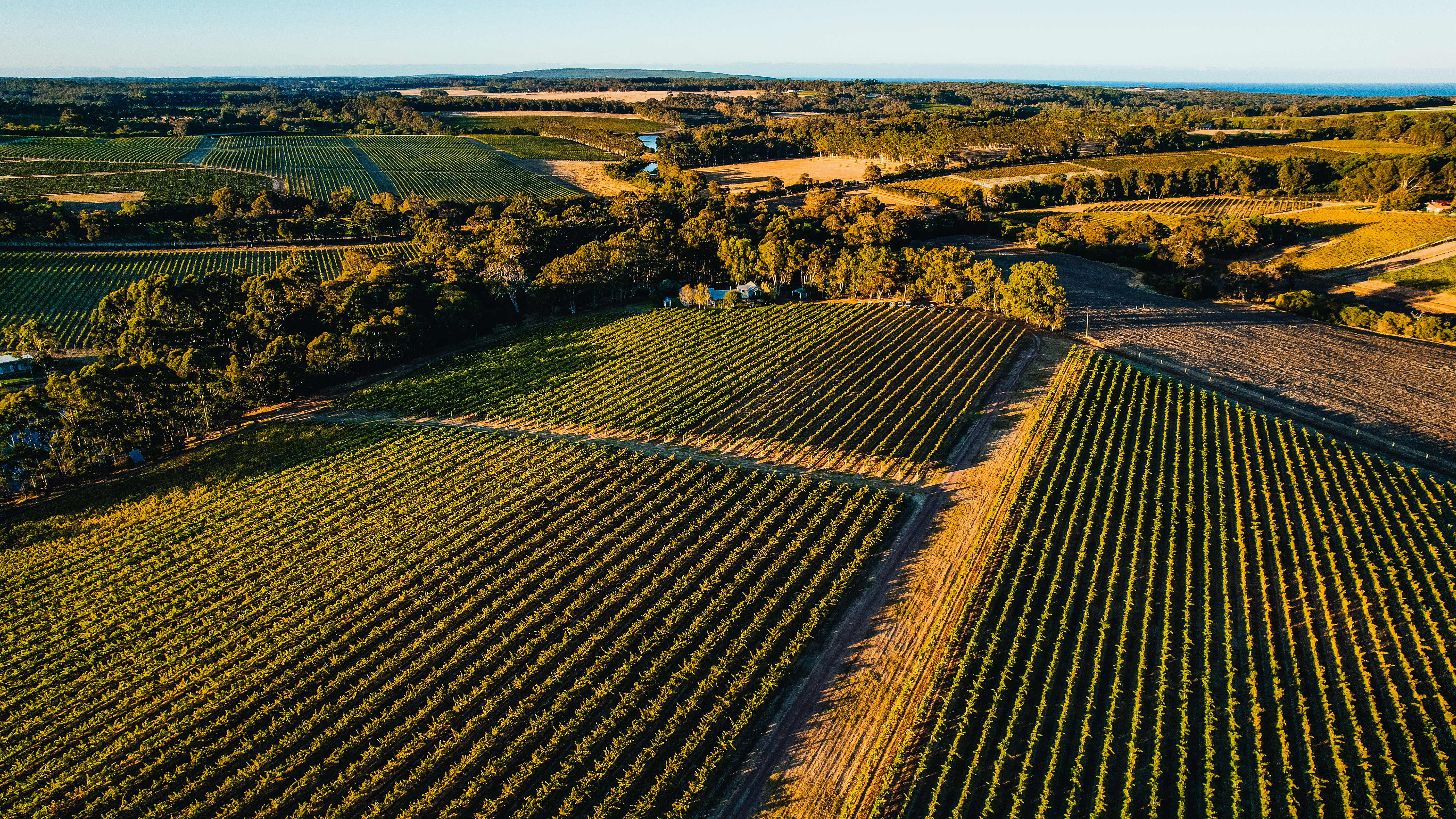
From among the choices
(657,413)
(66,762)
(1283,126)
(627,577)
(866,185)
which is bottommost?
(66,762)

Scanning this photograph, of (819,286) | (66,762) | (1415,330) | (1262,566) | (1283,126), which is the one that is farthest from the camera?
(1283,126)

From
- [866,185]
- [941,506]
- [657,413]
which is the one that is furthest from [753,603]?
[866,185]

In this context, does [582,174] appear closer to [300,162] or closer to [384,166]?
[384,166]

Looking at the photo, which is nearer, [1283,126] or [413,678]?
[413,678]

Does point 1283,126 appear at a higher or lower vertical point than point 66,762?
higher

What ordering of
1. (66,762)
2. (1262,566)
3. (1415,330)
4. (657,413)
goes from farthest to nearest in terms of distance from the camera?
(1415,330)
(657,413)
(1262,566)
(66,762)

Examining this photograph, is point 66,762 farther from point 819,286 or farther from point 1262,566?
point 819,286

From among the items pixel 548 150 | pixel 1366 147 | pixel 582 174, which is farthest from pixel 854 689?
pixel 1366 147
